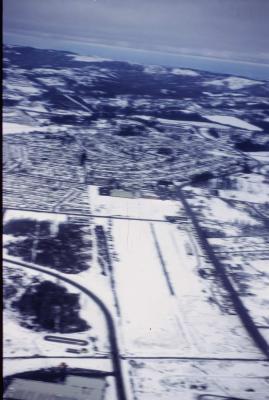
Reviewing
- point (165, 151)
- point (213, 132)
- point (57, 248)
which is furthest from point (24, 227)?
point (213, 132)

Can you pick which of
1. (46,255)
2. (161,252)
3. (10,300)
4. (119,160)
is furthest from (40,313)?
(119,160)

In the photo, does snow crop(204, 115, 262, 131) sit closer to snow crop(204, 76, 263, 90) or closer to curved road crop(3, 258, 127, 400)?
snow crop(204, 76, 263, 90)

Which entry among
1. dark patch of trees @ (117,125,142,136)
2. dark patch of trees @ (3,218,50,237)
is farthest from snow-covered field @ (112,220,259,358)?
dark patch of trees @ (117,125,142,136)

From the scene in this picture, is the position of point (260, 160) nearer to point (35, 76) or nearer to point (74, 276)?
point (74, 276)

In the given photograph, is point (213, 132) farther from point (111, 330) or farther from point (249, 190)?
point (111, 330)

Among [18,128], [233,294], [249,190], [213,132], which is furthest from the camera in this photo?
[213,132]
